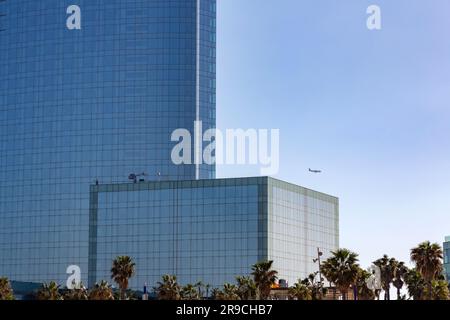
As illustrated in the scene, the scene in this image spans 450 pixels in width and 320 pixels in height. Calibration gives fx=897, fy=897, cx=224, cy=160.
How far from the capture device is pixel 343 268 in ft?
381

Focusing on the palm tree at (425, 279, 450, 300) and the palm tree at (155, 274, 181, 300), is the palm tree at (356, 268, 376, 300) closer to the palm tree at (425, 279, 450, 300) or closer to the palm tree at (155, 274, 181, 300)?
the palm tree at (425, 279, 450, 300)

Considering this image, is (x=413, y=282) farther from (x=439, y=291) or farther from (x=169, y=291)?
(x=169, y=291)

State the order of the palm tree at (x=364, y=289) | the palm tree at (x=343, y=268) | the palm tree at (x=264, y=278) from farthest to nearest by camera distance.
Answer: the palm tree at (x=364, y=289)
the palm tree at (x=264, y=278)
the palm tree at (x=343, y=268)

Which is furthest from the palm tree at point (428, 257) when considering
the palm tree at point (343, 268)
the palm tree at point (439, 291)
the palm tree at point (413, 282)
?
the palm tree at point (413, 282)

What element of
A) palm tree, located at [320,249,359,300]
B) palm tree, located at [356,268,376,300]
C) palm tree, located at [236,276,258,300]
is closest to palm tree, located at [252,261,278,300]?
palm tree, located at [236,276,258,300]

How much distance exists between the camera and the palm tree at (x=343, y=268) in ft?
381

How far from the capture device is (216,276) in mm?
193375

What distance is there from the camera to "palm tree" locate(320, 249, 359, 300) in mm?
116125

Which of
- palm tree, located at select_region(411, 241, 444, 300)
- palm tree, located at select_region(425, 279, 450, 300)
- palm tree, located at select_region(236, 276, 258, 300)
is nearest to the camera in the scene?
palm tree, located at select_region(411, 241, 444, 300)

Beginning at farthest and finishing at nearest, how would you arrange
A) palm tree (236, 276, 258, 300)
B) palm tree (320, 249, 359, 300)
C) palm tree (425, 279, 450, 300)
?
palm tree (236, 276, 258, 300) < palm tree (425, 279, 450, 300) < palm tree (320, 249, 359, 300)

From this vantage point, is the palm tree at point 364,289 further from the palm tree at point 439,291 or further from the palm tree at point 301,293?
the palm tree at point 439,291
